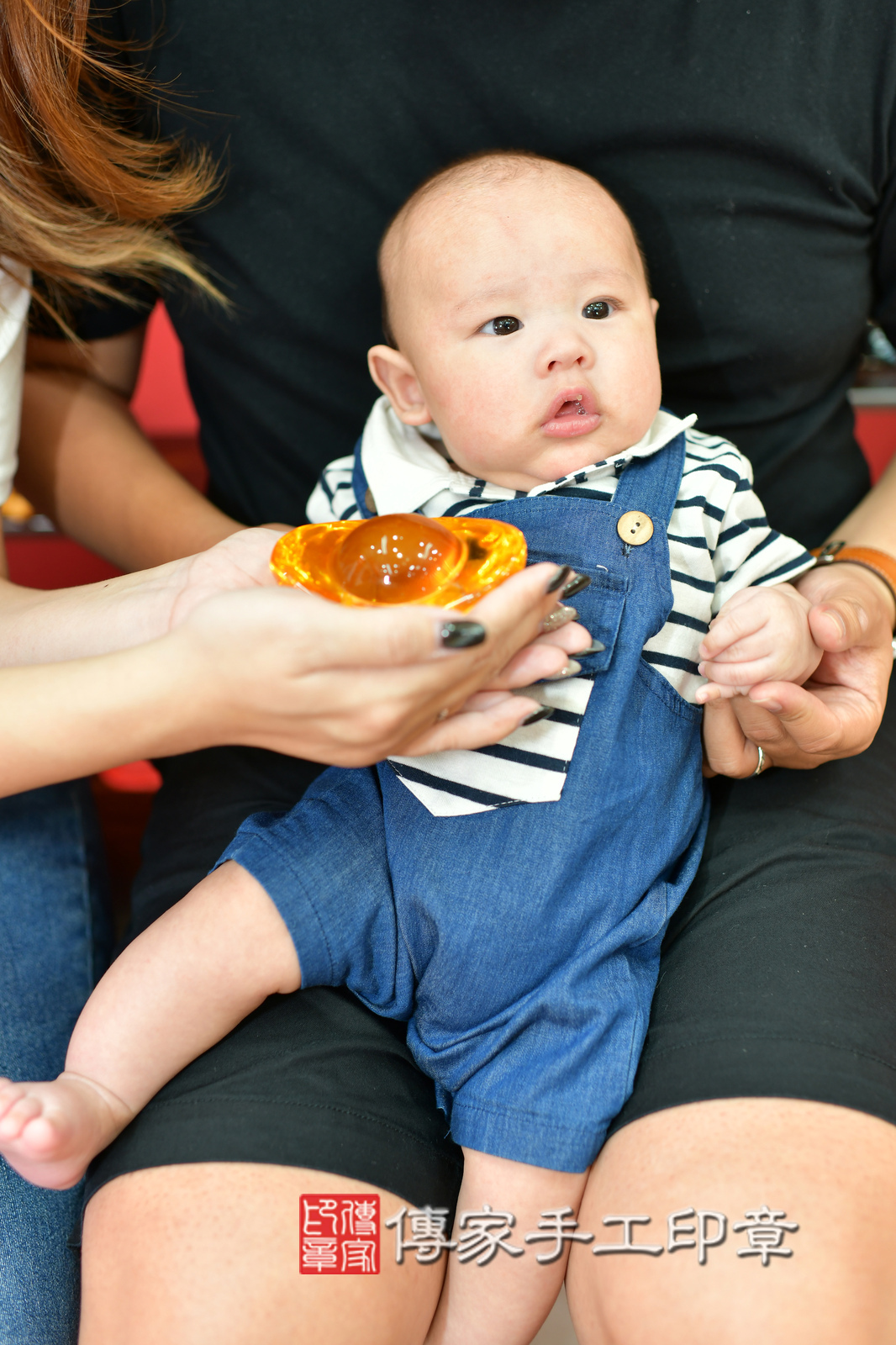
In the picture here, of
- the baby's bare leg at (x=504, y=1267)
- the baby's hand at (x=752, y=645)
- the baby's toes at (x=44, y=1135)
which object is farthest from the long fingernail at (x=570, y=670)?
the baby's toes at (x=44, y=1135)

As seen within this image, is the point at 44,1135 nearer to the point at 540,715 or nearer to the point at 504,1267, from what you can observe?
the point at 504,1267

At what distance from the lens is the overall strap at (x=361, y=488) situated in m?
0.98

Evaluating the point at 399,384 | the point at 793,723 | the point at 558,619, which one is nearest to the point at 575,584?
the point at 558,619

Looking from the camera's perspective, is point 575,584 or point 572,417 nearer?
point 575,584

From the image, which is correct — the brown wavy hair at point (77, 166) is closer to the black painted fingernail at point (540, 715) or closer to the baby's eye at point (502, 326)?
the baby's eye at point (502, 326)

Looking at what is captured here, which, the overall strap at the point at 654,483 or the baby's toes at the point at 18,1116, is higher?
the overall strap at the point at 654,483

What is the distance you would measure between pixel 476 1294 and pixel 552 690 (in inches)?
18.2

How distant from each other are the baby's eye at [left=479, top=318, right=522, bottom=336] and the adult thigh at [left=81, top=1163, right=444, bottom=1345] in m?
0.69

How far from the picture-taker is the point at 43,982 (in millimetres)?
954

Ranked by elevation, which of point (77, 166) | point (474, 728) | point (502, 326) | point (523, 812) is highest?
point (77, 166)

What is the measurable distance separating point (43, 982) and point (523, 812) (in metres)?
0.48

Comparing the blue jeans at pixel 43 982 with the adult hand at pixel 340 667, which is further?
the blue jeans at pixel 43 982

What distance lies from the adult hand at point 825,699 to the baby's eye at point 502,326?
35 centimetres

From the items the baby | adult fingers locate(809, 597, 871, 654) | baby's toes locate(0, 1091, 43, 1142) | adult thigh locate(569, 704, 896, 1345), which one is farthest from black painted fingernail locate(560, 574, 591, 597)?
baby's toes locate(0, 1091, 43, 1142)
